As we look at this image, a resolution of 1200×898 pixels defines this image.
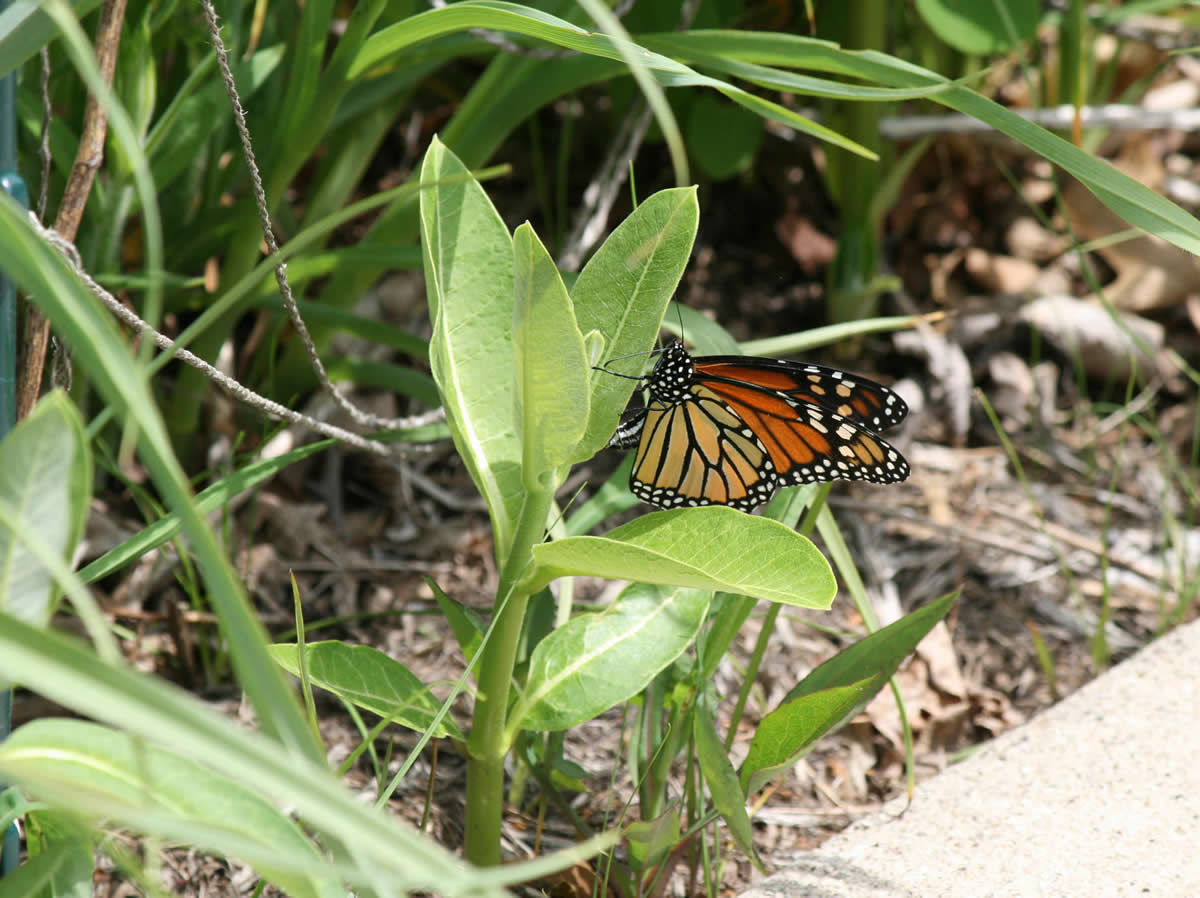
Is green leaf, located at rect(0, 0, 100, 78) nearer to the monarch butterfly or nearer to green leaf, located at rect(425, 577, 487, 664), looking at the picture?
green leaf, located at rect(425, 577, 487, 664)

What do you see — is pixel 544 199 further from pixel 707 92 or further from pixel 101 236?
pixel 101 236

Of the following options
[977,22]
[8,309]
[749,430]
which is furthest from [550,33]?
[977,22]

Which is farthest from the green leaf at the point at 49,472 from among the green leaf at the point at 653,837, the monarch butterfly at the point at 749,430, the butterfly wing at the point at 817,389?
the butterfly wing at the point at 817,389

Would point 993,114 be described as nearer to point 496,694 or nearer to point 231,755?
point 496,694

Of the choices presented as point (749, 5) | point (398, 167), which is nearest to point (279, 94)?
point (398, 167)

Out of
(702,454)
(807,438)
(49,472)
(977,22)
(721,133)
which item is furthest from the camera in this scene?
(721,133)
